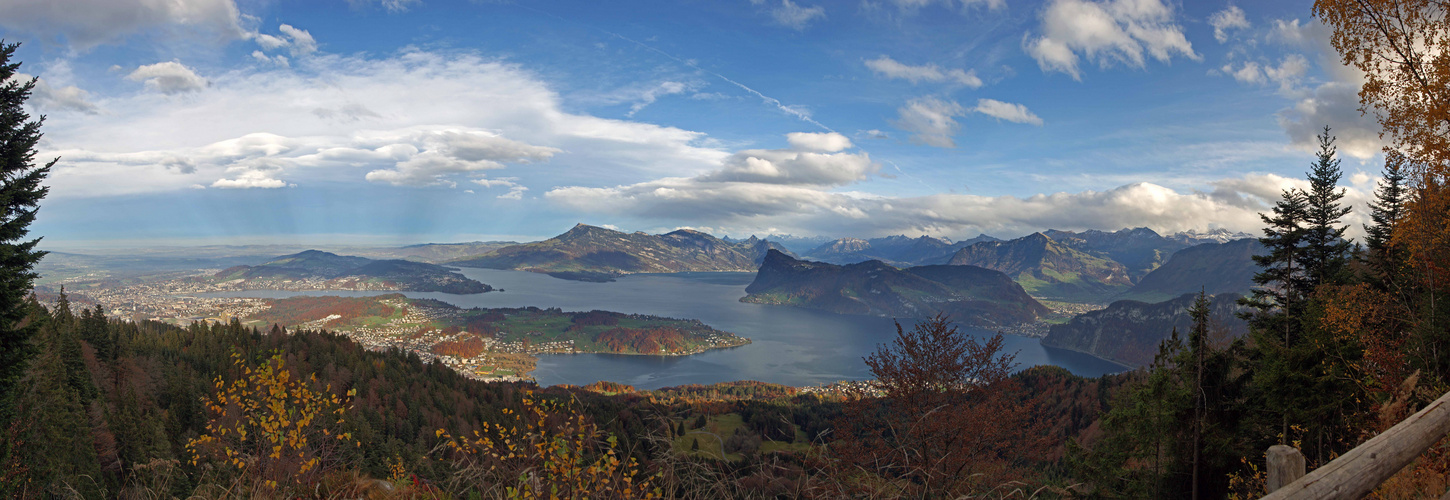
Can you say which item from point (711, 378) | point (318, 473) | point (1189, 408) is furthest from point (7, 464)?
point (711, 378)

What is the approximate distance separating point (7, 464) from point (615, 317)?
157568 mm

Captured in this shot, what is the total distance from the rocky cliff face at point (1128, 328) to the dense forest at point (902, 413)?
159 m

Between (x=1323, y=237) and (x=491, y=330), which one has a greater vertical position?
(x=1323, y=237)

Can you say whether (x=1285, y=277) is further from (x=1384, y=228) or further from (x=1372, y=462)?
(x=1372, y=462)

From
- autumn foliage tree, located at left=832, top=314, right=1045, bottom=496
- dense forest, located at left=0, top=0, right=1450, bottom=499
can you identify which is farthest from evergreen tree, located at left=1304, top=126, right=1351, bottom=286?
autumn foliage tree, located at left=832, top=314, right=1045, bottom=496

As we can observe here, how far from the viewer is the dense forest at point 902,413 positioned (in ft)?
16.8

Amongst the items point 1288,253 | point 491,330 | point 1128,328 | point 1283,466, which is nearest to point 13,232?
point 1283,466

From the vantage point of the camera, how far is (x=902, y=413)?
712 inches

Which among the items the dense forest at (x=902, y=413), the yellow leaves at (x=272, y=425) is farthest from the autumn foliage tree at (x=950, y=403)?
the yellow leaves at (x=272, y=425)

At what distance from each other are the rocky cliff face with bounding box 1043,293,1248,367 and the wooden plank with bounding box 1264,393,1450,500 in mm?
180537

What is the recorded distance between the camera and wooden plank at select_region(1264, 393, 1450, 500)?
3264mm

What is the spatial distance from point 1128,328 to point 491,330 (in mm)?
185081

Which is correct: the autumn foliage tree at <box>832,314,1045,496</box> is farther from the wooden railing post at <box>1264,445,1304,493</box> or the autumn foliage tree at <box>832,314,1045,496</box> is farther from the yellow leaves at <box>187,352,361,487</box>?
the yellow leaves at <box>187,352,361,487</box>

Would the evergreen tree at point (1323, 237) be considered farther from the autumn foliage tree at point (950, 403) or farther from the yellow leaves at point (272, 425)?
the yellow leaves at point (272, 425)
